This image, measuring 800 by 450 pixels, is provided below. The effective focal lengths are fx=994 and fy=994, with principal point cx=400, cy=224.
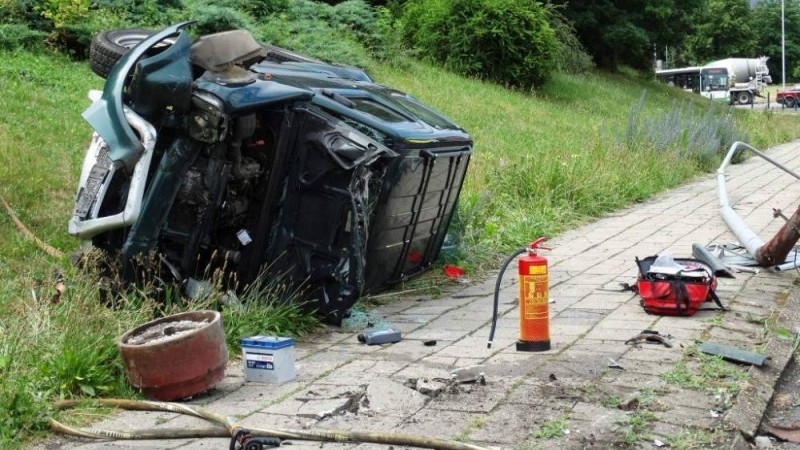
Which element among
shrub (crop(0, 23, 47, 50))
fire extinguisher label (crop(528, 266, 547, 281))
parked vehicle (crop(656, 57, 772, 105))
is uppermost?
shrub (crop(0, 23, 47, 50))

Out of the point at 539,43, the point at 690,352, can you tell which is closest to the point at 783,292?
the point at 690,352

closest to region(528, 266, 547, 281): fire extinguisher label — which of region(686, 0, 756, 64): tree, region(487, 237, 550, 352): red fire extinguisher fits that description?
region(487, 237, 550, 352): red fire extinguisher

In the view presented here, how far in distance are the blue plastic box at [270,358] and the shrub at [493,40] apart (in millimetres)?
23032

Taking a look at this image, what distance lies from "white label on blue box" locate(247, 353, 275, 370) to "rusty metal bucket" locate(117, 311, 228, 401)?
0.26 m

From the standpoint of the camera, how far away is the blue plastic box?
18.2ft

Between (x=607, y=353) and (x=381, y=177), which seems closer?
(x=607, y=353)

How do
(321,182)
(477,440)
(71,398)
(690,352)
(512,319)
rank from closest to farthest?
1. (477,440)
2. (71,398)
3. (690,352)
4. (321,182)
5. (512,319)

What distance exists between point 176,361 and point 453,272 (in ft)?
12.9

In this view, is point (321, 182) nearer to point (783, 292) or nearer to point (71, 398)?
point (71, 398)

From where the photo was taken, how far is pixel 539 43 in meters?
29.0

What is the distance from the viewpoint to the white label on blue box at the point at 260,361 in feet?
Result: 18.3

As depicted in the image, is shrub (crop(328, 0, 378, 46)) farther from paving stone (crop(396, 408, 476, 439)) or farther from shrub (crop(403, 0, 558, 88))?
paving stone (crop(396, 408, 476, 439))

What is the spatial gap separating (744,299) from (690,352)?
181 cm

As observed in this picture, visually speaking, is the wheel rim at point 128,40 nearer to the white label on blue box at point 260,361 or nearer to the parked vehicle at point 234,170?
the parked vehicle at point 234,170
